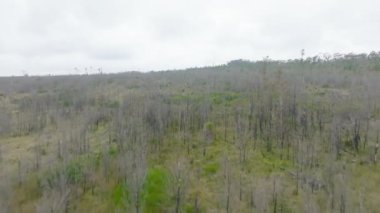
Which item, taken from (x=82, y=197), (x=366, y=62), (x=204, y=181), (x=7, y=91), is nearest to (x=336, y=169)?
(x=204, y=181)

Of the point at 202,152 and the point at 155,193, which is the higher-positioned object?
the point at 202,152

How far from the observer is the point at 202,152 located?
59.3 metres

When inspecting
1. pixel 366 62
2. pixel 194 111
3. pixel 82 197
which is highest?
pixel 366 62

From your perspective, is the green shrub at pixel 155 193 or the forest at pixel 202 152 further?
the forest at pixel 202 152

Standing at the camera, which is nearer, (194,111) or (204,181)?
(204,181)

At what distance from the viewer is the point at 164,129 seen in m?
65.6

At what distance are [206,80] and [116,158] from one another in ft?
185

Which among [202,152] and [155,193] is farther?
[202,152]

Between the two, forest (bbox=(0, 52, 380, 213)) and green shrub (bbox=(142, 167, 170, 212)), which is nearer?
green shrub (bbox=(142, 167, 170, 212))

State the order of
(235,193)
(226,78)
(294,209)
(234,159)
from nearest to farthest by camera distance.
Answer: (294,209) < (235,193) < (234,159) < (226,78)

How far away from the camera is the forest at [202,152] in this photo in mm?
46938

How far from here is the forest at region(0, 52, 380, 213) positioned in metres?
46.9

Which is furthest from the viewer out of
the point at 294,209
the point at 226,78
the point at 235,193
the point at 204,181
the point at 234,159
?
the point at 226,78

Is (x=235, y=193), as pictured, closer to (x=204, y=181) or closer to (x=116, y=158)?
(x=204, y=181)
